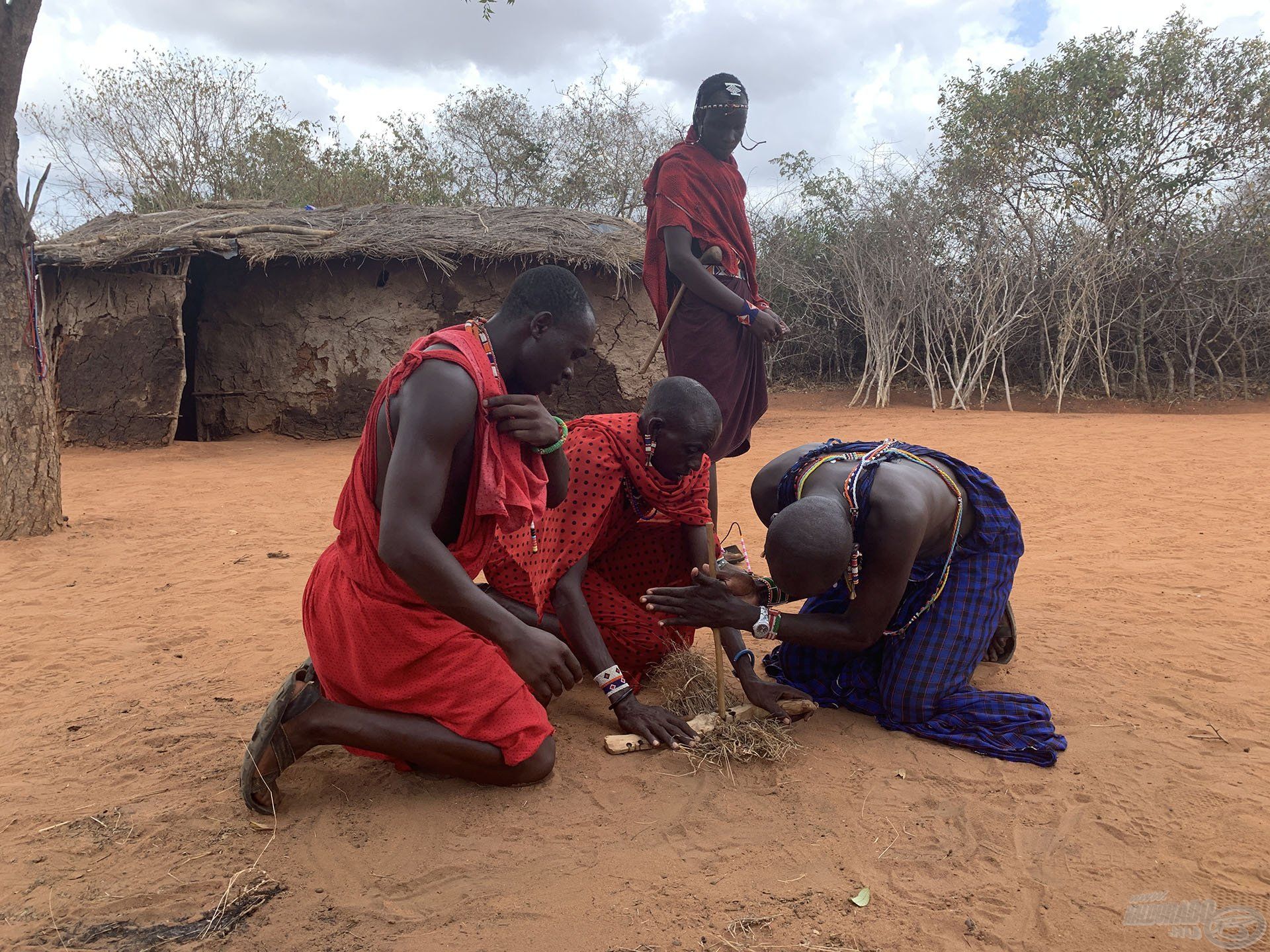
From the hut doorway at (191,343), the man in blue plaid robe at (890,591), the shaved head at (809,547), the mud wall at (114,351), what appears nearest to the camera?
the shaved head at (809,547)

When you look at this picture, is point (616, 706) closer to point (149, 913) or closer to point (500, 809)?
point (500, 809)

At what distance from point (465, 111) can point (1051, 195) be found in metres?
11.6

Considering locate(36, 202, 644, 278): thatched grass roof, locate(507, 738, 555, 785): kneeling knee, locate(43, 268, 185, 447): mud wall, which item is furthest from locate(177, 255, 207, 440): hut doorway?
locate(507, 738, 555, 785): kneeling knee

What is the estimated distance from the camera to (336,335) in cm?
888

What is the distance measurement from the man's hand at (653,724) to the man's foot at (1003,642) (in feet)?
3.64

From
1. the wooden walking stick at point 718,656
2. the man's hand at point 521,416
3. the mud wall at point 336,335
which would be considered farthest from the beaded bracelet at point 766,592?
the mud wall at point 336,335

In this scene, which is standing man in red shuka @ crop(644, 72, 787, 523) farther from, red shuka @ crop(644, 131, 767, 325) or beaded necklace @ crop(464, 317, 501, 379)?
beaded necklace @ crop(464, 317, 501, 379)

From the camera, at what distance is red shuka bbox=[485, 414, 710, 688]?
2.59m

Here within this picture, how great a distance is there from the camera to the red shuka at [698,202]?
11.5 feet

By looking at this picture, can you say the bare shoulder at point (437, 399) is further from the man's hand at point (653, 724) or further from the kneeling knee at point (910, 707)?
the kneeling knee at point (910, 707)

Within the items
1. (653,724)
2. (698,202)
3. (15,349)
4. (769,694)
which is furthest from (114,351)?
(769,694)

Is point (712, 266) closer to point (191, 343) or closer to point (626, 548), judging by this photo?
point (626, 548)

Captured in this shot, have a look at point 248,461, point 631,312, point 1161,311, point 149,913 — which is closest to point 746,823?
point 149,913

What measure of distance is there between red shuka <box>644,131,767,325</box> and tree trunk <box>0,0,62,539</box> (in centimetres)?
363
